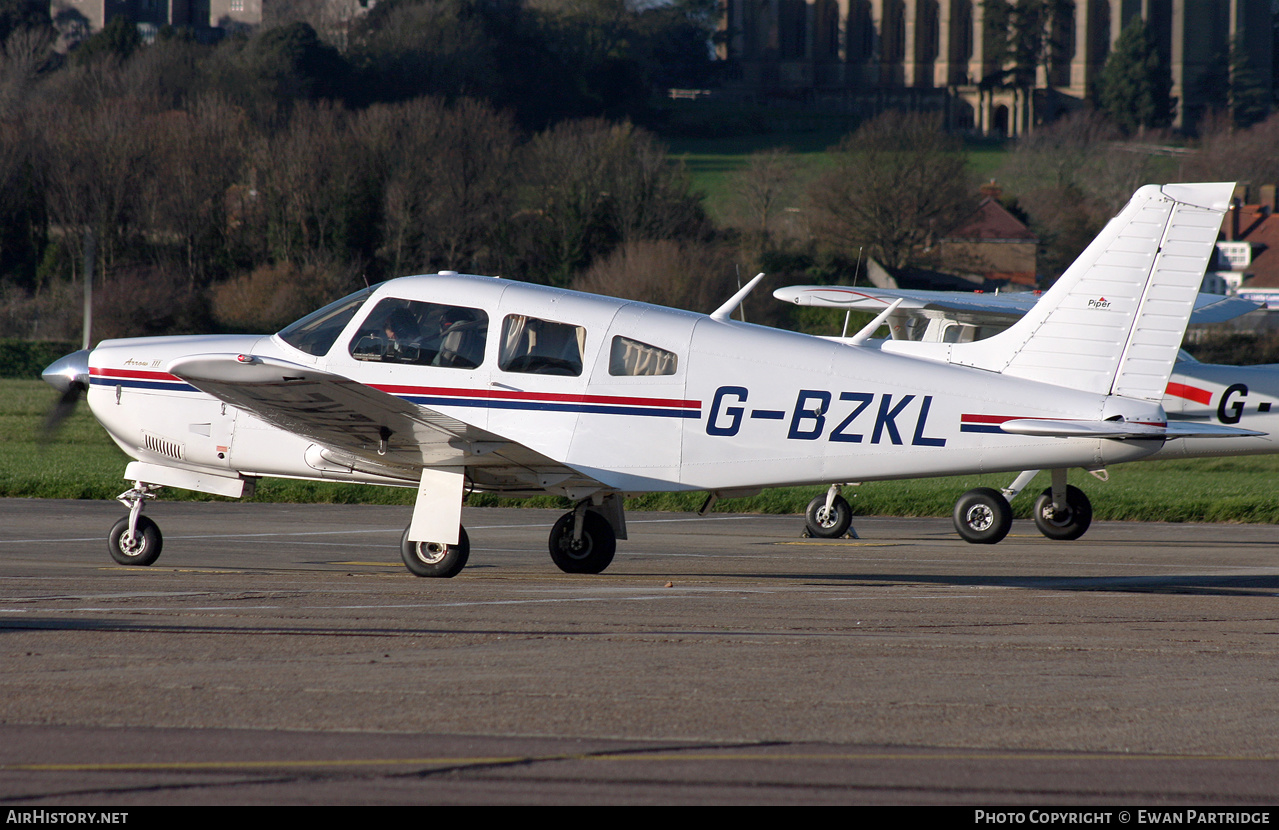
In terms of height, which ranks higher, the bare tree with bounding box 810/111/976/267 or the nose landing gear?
the bare tree with bounding box 810/111/976/267

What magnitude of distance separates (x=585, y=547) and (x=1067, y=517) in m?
7.14

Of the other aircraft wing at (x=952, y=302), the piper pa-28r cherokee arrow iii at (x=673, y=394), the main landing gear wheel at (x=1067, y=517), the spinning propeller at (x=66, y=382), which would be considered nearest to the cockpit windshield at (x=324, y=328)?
the piper pa-28r cherokee arrow iii at (x=673, y=394)

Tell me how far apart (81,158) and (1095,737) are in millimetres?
67980

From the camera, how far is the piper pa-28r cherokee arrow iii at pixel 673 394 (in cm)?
1094

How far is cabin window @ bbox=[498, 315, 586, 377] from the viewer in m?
11.3

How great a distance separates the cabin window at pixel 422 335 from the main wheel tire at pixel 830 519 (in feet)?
20.3

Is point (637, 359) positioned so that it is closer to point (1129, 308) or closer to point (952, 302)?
point (1129, 308)

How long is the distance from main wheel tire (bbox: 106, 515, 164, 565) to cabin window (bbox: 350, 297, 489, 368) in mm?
2518

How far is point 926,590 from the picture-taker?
37.8ft

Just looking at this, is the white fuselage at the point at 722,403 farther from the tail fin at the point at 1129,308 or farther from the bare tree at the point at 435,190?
the bare tree at the point at 435,190

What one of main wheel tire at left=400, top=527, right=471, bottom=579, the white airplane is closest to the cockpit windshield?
main wheel tire at left=400, top=527, right=471, bottom=579

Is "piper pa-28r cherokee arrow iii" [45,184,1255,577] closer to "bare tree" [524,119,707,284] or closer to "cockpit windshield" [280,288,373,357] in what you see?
"cockpit windshield" [280,288,373,357]

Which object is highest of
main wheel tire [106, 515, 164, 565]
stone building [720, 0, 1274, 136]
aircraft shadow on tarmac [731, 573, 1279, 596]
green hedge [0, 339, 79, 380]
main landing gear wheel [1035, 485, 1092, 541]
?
stone building [720, 0, 1274, 136]

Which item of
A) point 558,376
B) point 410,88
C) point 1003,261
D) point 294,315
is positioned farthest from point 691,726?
point 410,88
